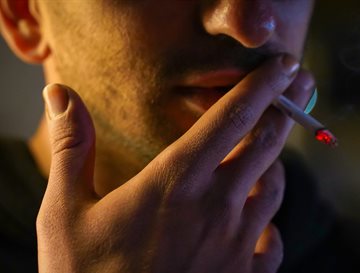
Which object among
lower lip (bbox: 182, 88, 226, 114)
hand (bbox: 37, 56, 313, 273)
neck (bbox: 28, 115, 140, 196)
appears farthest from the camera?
neck (bbox: 28, 115, 140, 196)

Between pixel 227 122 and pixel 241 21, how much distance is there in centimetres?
15

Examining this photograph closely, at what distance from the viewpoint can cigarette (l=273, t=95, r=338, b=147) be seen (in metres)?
0.67

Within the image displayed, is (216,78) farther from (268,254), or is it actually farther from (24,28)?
(24,28)

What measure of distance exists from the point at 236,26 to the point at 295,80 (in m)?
0.17

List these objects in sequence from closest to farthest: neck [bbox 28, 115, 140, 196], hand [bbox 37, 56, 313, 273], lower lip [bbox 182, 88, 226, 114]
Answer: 1. hand [bbox 37, 56, 313, 273]
2. lower lip [bbox 182, 88, 226, 114]
3. neck [bbox 28, 115, 140, 196]

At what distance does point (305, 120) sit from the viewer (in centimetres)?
68

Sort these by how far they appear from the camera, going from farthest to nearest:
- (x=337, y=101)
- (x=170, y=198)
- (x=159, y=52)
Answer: (x=337, y=101), (x=159, y=52), (x=170, y=198)

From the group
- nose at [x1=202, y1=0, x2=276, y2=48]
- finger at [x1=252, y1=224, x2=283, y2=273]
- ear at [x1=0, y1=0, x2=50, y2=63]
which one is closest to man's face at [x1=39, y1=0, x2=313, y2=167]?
nose at [x1=202, y1=0, x2=276, y2=48]

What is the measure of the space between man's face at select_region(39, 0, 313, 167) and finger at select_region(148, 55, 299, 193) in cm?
4

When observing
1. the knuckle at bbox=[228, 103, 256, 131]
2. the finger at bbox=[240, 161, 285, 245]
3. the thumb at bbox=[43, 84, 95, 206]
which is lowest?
the finger at bbox=[240, 161, 285, 245]

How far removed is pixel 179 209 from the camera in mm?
618

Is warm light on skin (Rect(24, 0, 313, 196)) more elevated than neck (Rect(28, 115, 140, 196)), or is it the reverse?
warm light on skin (Rect(24, 0, 313, 196))

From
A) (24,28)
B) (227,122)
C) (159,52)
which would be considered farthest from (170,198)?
(24,28)

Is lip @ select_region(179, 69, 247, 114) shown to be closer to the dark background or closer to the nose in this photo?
the nose
